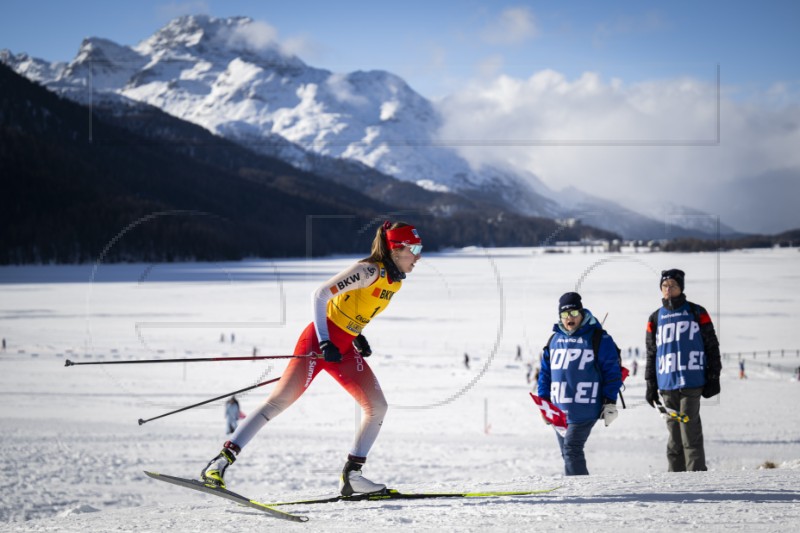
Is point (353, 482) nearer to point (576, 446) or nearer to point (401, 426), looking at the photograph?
point (576, 446)

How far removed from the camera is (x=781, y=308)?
143ft

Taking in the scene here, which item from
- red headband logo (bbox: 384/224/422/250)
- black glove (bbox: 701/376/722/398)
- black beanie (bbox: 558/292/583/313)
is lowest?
black glove (bbox: 701/376/722/398)

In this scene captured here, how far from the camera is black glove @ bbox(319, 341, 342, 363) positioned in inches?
194

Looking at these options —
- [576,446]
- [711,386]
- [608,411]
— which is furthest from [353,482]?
[711,386]

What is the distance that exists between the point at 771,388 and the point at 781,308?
2193 centimetres

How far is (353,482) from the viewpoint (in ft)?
18.1

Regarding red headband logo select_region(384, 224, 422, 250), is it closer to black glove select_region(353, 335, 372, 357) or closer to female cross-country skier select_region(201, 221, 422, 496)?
female cross-country skier select_region(201, 221, 422, 496)

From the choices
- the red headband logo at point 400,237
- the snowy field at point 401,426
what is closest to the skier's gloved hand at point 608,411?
the snowy field at point 401,426

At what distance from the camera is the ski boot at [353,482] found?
551 centimetres

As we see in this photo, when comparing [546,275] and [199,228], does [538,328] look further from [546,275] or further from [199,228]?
[199,228]

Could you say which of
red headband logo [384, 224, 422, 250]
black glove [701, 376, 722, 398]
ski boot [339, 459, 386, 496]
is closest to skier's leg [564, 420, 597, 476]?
black glove [701, 376, 722, 398]

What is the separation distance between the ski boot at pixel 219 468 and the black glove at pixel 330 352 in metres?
0.97

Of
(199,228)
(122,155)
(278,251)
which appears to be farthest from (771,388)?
(122,155)

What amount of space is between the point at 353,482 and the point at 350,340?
3.87 ft
